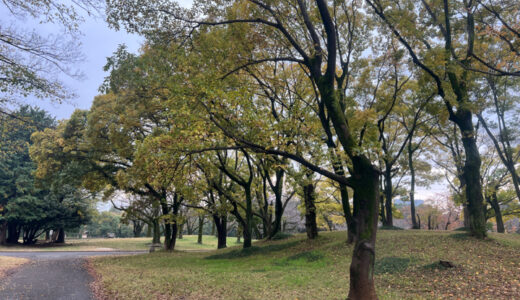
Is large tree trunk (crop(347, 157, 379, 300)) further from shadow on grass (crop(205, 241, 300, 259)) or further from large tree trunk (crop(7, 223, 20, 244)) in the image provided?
large tree trunk (crop(7, 223, 20, 244))

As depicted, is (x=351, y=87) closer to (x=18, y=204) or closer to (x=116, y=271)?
(x=116, y=271)

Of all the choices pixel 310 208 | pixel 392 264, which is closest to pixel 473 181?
pixel 392 264

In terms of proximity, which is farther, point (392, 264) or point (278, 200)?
point (278, 200)

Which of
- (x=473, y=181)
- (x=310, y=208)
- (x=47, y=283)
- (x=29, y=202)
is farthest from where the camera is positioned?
(x=29, y=202)

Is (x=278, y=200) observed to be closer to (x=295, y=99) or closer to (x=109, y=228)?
(x=295, y=99)

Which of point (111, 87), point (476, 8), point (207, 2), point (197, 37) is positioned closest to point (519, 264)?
point (476, 8)

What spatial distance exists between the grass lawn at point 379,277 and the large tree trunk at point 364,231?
52.8 inches

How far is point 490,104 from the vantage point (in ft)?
60.7

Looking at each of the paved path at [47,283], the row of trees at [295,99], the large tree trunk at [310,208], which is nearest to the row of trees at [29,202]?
the row of trees at [295,99]

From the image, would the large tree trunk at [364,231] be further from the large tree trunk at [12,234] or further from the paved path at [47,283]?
the large tree trunk at [12,234]

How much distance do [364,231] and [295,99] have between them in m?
8.47

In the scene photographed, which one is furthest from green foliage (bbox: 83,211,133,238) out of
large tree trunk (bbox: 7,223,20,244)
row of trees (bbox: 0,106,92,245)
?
large tree trunk (bbox: 7,223,20,244)

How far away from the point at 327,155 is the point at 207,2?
7033 millimetres

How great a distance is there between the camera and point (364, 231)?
6.38 metres
